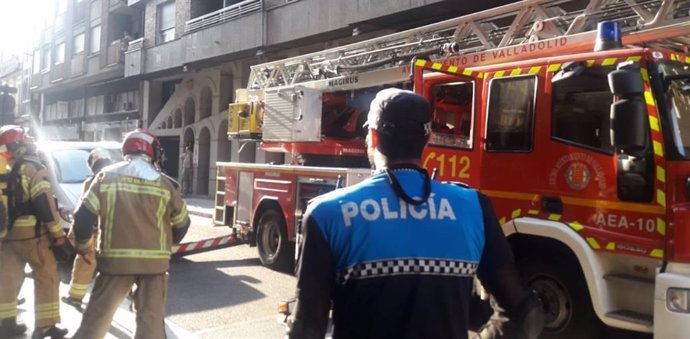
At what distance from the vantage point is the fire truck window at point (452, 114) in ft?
18.5

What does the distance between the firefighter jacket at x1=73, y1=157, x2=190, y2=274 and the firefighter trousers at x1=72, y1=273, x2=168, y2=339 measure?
75 millimetres

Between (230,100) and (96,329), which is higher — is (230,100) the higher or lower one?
the higher one

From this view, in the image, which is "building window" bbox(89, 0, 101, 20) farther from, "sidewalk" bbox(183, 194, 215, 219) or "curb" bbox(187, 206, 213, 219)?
"curb" bbox(187, 206, 213, 219)

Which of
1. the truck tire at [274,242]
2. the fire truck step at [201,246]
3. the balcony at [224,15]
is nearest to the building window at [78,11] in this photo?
the balcony at [224,15]

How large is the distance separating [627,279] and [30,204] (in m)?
4.76

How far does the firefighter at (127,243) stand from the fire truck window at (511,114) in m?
2.89

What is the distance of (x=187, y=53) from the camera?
21297 mm

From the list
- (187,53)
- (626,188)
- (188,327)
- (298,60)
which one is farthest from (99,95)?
(626,188)

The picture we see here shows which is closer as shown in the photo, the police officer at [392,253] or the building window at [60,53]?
the police officer at [392,253]

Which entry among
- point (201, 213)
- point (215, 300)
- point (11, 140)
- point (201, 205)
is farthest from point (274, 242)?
point (201, 205)

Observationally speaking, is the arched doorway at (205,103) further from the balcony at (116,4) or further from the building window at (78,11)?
the building window at (78,11)

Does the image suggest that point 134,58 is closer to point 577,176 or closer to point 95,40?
point 95,40

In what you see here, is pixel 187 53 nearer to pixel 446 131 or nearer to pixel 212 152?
pixel 212 152

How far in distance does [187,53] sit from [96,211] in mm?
18353
